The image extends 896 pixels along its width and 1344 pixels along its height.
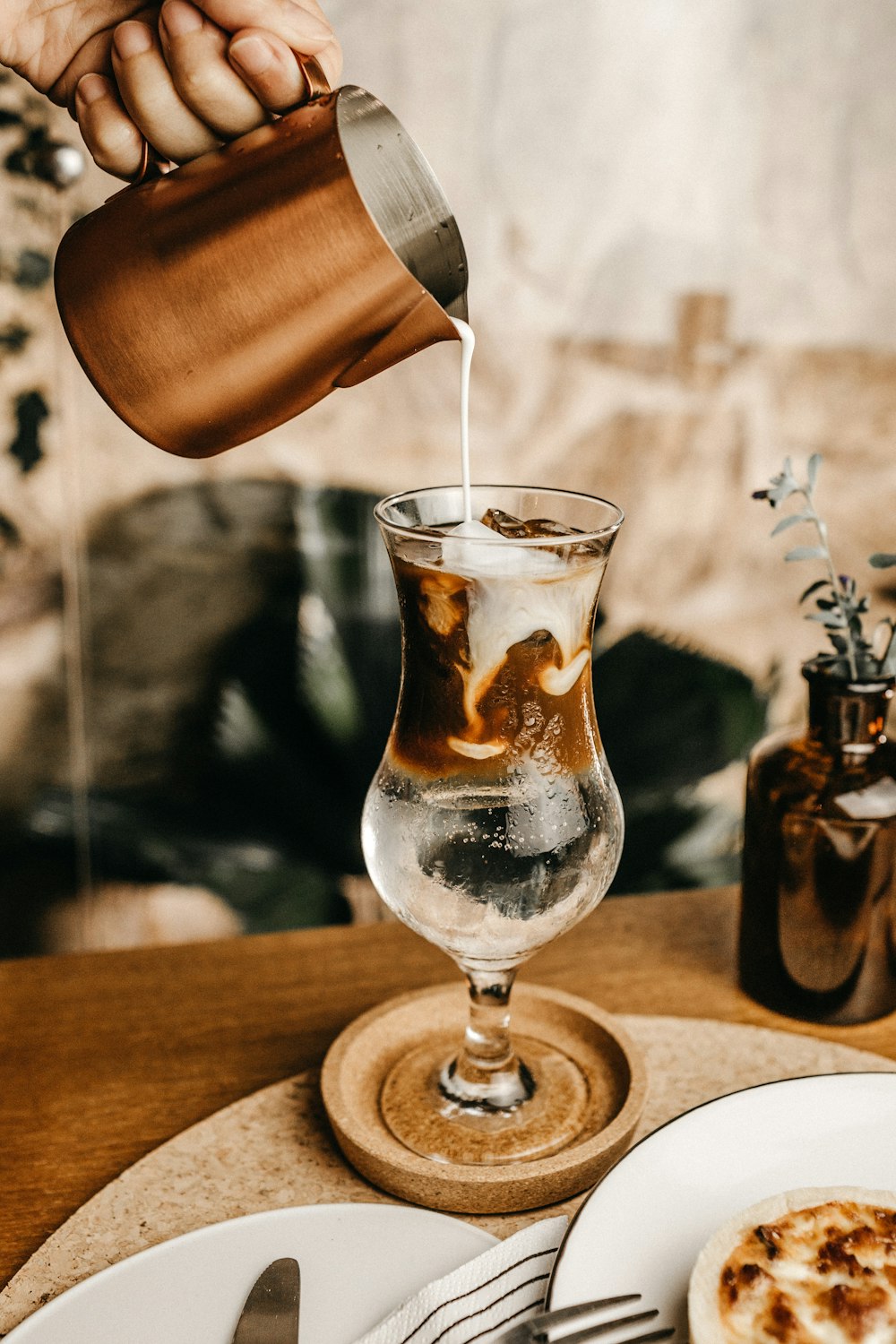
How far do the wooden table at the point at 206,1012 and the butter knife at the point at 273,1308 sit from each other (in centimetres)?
17

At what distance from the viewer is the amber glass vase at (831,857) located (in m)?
0.93

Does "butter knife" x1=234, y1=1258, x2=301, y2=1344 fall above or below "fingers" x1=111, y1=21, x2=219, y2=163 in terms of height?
below

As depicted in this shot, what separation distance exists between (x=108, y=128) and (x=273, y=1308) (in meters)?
0.76

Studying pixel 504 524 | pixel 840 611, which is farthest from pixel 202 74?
pixel 840 611

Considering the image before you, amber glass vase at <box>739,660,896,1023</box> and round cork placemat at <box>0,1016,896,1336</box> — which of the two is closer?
round cork placemat at <box>0,1016,896,1336</box>

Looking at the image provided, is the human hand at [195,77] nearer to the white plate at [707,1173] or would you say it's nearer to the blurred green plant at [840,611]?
the blurred green plant at [840,611]

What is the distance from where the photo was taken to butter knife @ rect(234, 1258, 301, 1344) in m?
0.60

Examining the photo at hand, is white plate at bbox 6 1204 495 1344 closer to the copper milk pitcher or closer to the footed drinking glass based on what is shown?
the footed drinking glass

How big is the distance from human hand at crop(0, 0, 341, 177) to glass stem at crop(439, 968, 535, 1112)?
60 cm

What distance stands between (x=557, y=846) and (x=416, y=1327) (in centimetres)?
29

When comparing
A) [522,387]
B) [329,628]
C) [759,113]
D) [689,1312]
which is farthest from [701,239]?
[689,1312]

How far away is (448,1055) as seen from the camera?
2.95 ft

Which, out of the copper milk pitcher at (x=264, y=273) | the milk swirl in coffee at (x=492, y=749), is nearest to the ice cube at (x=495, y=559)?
the milk swirl in coffee at (x=492, y=749)

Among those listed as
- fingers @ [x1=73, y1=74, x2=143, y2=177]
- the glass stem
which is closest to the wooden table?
the glass stem
